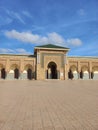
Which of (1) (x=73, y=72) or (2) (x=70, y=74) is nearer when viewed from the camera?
(1) (x=73, y=72)

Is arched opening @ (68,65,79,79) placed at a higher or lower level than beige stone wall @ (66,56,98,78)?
lower

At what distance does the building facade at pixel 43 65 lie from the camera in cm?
3788

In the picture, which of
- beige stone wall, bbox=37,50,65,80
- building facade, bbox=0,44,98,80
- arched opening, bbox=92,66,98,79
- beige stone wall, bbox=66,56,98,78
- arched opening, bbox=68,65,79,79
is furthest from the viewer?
arched opening, bbox=92,66,98,79

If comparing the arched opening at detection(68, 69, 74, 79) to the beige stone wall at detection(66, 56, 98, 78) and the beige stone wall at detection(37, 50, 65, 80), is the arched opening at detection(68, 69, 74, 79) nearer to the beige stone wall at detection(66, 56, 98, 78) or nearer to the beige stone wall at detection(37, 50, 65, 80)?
the beige stone wall at detection(66, 56, 98, 78)

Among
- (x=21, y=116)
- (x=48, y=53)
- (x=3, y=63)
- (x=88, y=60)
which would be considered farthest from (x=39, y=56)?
(x=21, y=116)

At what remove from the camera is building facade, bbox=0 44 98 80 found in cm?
3788

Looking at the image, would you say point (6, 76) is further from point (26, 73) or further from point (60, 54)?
point (60, 54)

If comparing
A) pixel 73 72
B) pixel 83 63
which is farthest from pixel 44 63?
pixel 83 63

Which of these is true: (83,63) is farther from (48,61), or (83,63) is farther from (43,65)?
(43,65)

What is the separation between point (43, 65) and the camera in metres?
38.7

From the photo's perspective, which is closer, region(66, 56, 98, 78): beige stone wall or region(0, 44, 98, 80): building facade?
region(0, 44, 98, 80): building facade

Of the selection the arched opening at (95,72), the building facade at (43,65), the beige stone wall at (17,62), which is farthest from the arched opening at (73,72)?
the beige stone wall at (17,62)

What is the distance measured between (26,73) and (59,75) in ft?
24.8

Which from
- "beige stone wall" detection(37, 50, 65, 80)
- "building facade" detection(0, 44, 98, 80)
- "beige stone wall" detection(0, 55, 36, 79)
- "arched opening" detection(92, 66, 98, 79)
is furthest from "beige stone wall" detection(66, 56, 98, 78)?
"beige stone wall" detection(0, 55, 36, 79)
